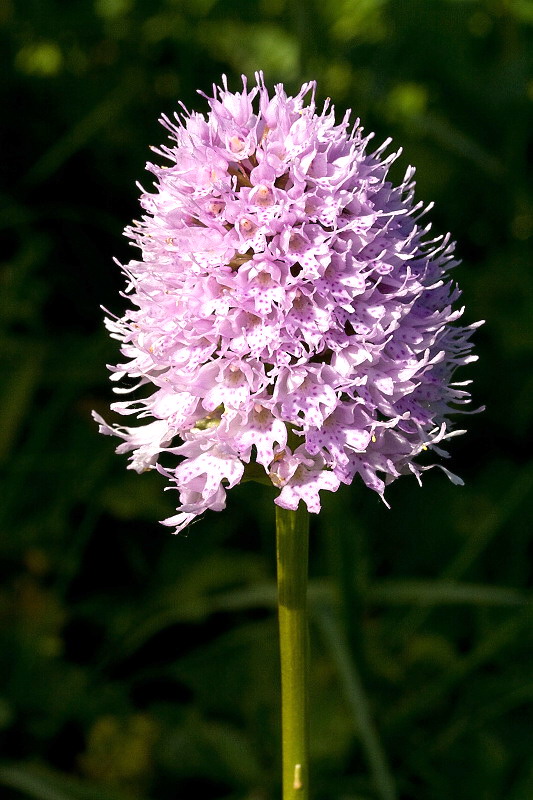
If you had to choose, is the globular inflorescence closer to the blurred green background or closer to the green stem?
the green stem

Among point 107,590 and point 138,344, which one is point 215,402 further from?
point 107,590

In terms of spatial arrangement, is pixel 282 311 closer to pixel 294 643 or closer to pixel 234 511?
pixel 294 643

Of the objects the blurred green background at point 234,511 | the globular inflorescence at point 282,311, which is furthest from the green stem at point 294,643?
the blurred green background at point 234,511

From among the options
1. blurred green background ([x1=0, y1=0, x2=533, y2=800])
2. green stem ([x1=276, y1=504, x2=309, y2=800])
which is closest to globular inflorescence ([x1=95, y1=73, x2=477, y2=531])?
green stem ([x1=276, y1=504, x2=309, y2=800])

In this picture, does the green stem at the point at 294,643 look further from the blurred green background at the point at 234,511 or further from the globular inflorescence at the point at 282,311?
the blurred green background at the point at 234,511

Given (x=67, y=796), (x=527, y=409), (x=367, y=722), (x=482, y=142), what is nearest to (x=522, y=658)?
(x=367, y=722)

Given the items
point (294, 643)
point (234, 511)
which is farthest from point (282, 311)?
point (234, 511)
